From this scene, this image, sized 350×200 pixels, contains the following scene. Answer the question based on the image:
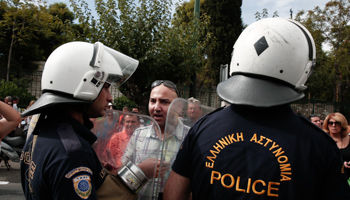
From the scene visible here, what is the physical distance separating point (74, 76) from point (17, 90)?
32.4 feet

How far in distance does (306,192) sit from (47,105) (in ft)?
4.00

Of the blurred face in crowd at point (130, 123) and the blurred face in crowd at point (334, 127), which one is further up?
the blurred face in crowd at point (130, 123)

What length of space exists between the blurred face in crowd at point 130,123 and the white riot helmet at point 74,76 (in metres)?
0.37

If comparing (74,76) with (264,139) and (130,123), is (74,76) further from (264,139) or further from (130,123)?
(264,139)

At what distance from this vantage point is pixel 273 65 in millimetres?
1284

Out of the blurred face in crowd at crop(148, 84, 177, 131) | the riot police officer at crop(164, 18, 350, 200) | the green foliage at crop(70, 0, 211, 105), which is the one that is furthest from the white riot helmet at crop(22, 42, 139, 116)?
the green foliage at crop(70, 0, 211, 105)

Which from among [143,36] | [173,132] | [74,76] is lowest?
[173,132]

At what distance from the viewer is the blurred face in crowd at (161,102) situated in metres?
2.78

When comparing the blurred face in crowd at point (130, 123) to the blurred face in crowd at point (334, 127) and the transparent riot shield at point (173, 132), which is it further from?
the blurred face in crowd at point (334, 127)

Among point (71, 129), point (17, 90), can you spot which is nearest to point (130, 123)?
point (71, 129)

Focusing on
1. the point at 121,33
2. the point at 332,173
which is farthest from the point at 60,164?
the point at 121,33

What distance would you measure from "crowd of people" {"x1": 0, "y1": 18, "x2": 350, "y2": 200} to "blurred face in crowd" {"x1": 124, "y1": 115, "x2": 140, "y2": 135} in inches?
11.1

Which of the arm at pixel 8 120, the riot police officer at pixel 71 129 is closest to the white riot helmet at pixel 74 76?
the riot police officer at pixel 71 129

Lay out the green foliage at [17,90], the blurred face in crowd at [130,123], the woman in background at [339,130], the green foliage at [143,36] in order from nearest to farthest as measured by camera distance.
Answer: the blurred face in crowd at [130,123], the woman in background at [339,130], the green foliage at [143,36], the green foliage at [17,90]
